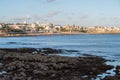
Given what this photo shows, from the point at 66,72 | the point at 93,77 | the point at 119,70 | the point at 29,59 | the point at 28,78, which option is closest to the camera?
the point at 28,78

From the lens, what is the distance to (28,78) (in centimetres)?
2588

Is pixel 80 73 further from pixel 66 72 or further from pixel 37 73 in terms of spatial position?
pixel 37 73

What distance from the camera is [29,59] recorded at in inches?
1603

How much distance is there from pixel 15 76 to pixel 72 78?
16.2 feet

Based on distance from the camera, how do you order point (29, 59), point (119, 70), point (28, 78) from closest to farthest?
1. point (28, 78)
2. point (119, 70)
3. point (29, 59)

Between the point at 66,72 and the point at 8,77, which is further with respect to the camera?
the point at 66,72

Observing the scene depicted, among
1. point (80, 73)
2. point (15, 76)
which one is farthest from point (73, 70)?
point (15, 76)

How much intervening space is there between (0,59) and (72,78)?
57.4 feet

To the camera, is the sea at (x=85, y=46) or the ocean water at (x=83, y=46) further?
the ocean water at (x=83, y=46)

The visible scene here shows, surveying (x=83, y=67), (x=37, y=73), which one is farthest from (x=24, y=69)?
(x=83, y=67)

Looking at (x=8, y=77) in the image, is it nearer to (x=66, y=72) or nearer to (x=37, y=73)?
(x=37, y=73)

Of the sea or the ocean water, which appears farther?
the ocean water

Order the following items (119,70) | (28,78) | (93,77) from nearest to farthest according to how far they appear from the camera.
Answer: (28,78) < (93,77) < (119,70)

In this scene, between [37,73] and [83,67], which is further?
[83,67]
